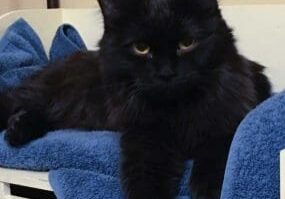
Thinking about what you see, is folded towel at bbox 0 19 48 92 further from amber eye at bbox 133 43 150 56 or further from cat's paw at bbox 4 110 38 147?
amber eye at bbox 133 43 150 56

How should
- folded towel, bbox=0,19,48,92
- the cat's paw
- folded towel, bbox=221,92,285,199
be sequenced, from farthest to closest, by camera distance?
folded towel, bbox=0,19,48,92 < the cat's paw < folded towel, bbox=221,92,285,199

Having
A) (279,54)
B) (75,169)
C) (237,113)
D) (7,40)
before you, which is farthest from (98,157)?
(279,54)

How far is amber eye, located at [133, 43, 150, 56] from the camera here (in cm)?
93

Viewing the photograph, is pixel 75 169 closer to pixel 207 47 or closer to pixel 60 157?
pixel 60 157

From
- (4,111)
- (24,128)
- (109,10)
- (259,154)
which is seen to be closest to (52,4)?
(4,111)

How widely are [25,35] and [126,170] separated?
786 mm

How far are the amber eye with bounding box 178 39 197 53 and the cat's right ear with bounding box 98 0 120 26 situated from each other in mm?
140

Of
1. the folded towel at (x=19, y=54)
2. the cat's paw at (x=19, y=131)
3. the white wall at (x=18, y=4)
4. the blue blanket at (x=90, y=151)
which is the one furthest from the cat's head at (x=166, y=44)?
the white wall at (x=18, y=4)

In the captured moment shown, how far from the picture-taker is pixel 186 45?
0.92 metres

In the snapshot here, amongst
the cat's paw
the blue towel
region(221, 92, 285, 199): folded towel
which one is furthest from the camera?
the cat's paw

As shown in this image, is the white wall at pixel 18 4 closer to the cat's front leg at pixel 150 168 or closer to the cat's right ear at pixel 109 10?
the cat's right ear at pixel 109 10

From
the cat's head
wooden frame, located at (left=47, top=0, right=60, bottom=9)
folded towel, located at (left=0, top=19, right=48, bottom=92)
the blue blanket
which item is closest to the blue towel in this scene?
the blue blanket

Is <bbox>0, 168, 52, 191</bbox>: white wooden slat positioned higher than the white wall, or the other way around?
the white wall

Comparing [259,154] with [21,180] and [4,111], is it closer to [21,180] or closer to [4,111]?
[21,180]
